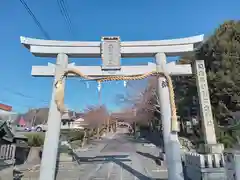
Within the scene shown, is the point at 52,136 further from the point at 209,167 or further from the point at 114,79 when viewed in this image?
the point at 209,167

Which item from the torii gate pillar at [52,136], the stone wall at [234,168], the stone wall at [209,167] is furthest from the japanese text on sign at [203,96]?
the torii gate pillar at [52,136]

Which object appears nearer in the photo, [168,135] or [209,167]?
[209,167]

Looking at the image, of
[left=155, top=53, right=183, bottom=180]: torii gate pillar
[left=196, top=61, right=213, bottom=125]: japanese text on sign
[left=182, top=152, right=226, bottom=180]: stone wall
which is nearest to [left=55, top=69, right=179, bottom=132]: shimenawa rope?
[left=155, top=53, right=183, bottom=180]: torii gate pillar

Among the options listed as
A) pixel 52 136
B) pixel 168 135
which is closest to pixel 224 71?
pixel 168 135

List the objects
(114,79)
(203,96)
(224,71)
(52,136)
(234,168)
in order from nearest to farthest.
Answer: (234,168), (52,136), (114,79), (203,96), (224,71)

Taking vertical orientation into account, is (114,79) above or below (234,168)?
above

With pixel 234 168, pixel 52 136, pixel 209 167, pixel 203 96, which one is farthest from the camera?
pixel 203 96

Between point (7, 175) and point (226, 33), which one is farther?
point (226, 33)

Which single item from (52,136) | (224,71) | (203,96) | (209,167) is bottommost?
(209,167)

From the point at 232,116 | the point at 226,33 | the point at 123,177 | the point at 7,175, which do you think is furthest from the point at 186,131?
the point at 7,175

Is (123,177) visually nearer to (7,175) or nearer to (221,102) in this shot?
(7,175)

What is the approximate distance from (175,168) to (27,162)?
12.4 metres

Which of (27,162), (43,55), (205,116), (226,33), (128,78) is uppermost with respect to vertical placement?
(226,33)

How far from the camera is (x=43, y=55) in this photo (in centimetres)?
750
